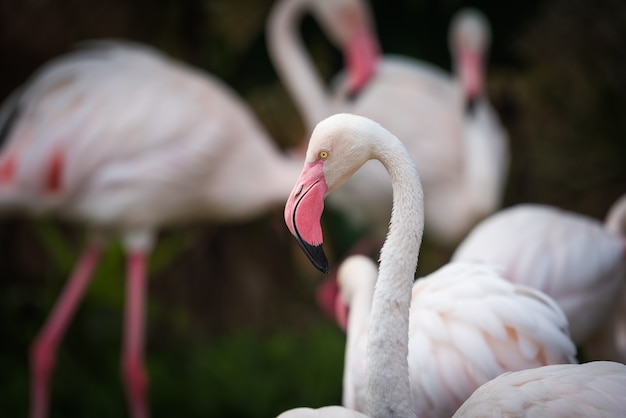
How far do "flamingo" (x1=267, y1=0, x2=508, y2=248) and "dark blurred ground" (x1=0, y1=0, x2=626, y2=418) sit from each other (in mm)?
997

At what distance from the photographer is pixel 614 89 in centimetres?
598

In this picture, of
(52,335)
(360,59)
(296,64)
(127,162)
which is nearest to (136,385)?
(52,335)

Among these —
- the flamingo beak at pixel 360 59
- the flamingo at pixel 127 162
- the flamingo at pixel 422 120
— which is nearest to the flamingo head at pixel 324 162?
the flamingo at pixel 127 162

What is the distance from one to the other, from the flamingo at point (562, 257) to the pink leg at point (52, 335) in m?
Answer: 2.21

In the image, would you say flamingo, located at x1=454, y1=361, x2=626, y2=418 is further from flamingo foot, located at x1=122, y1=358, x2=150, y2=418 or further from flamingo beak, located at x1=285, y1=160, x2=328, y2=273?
flamingo foot, located at x1=122, y1=358, x2=150, y2=418

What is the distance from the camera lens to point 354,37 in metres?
5.37

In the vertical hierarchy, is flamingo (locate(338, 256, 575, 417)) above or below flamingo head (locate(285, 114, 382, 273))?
below

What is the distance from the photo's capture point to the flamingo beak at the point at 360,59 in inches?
206

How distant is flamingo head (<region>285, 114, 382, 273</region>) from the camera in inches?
87.0

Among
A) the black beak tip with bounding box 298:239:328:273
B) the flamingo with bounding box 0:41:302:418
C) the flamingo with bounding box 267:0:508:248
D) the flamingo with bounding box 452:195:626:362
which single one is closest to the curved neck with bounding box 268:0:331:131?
the flamingo with bounding box 267:0:508:248

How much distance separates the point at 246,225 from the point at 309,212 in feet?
15.5

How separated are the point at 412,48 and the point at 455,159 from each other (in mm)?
1996

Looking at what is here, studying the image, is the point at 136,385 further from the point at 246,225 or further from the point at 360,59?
the point at 246,225

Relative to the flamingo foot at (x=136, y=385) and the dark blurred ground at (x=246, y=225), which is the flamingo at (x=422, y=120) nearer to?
the dark blurred ground at (x=246, y=225)
